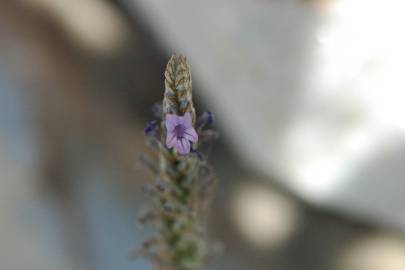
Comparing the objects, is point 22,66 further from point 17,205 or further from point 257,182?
point 257,182

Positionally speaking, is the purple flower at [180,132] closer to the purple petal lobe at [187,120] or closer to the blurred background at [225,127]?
the purple petal lobe at [187,120]

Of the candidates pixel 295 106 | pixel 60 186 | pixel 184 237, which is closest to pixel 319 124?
pixel 295 106

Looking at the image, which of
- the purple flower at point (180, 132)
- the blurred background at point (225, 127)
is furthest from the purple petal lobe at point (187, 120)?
the blurred background at point (225, 127)

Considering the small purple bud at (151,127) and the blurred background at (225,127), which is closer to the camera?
the small purple bud at (151,127)

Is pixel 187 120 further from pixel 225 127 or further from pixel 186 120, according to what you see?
pixel 225 127

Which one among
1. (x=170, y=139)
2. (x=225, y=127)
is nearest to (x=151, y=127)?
(x=170, y=139)

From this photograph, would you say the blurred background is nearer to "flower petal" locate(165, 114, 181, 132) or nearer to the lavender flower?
the lavender flower

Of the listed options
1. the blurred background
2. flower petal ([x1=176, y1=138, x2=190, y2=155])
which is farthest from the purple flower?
the blurred background
